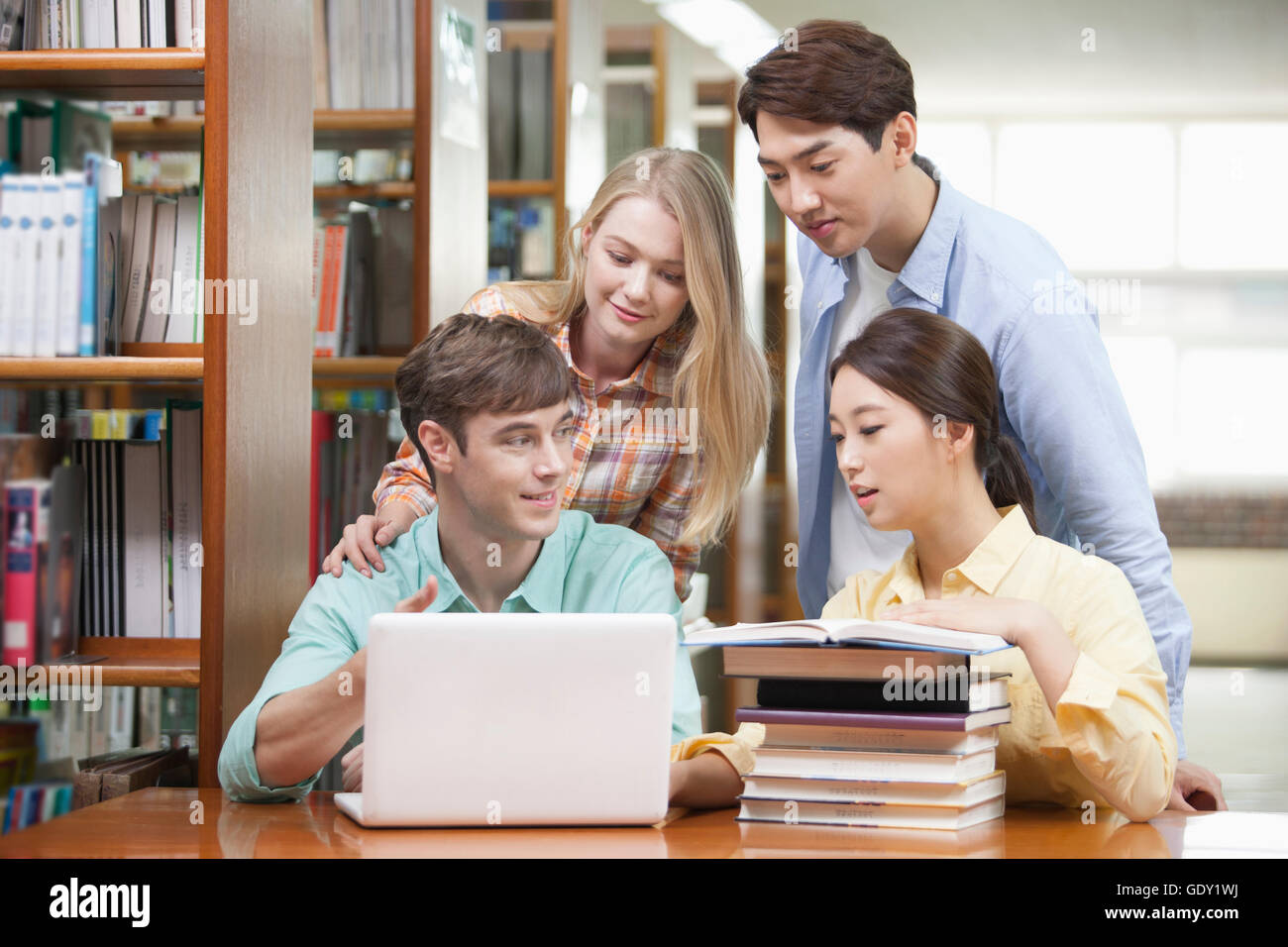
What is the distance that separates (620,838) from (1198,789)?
78 centimetres

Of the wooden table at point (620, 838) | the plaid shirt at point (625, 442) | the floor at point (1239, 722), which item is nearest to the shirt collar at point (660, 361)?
the plaid shirt at point (625, 442)

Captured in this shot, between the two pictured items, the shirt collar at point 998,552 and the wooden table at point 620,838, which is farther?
the shirt collar at point 998,552

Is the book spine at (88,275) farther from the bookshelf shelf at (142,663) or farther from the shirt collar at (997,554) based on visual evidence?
the shirt collar at (997,554)

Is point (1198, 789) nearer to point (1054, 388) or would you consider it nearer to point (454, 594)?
point (1054, 388)

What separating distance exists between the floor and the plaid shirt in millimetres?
3128

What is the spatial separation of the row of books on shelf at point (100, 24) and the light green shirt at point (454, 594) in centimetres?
82

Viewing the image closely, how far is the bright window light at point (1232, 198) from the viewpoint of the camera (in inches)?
269

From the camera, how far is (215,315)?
1.72m

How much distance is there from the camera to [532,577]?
1592 mm

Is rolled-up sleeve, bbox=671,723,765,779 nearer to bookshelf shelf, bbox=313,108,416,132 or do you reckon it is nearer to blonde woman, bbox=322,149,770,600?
blonde woman, bbox=322,149,770,600

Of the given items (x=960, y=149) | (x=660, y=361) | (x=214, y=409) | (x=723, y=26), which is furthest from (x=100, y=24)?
(x=960, y=149)

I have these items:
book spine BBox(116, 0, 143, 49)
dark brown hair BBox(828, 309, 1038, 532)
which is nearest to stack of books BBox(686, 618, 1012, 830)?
dark brown hair BBox(828, 309, 1038, 532)

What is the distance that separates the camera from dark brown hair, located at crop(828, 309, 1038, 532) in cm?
148

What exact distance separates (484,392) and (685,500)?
0.53 m
